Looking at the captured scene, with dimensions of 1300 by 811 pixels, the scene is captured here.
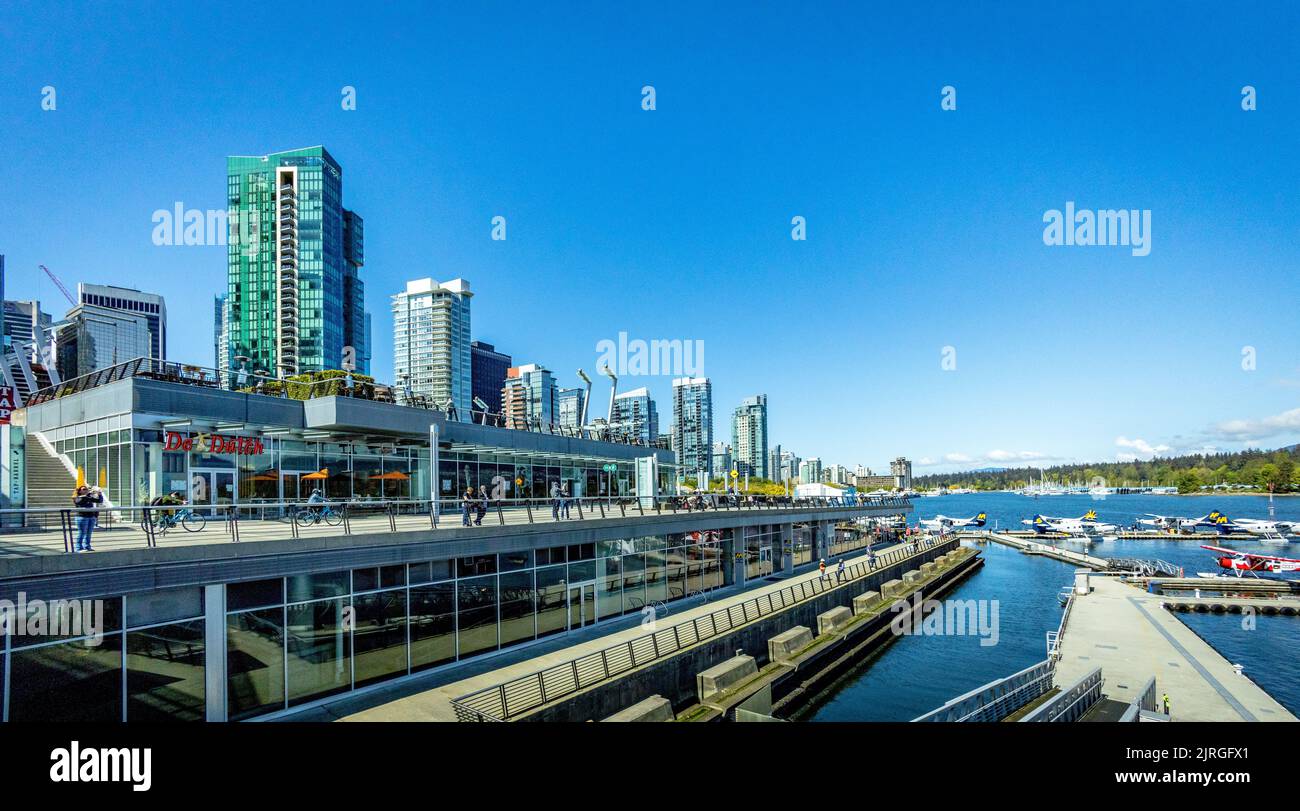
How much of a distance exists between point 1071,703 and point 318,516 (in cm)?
2061

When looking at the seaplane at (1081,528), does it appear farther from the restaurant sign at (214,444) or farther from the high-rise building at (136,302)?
the high-rise building at (136,302)

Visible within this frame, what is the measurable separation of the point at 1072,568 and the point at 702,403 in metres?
121

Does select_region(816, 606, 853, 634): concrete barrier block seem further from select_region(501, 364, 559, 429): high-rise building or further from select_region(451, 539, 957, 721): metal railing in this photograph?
select_region(501, 364, 559, 429): high-rise building

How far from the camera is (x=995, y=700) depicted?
56.4 feet

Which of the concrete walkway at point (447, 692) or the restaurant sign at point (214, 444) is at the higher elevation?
the restaurant sign at point (214, 444)

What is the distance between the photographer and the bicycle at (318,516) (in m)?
18.6

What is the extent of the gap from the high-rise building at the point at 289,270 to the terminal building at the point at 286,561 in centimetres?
8906

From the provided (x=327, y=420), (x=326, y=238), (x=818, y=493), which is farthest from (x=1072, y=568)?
(x=326, y=238)

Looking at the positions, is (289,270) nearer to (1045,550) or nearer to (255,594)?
(255,594)

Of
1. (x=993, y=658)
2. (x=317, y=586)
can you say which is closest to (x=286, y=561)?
(x=317, y=586)

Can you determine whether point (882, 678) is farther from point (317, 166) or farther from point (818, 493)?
point (317, 166)

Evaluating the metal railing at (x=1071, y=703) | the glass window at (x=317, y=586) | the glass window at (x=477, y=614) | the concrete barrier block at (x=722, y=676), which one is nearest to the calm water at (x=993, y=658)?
the concrete barrier block at (x=722, y=676)
